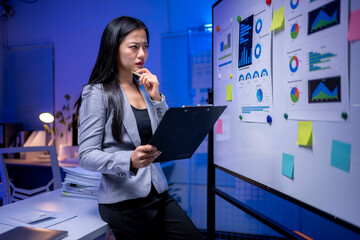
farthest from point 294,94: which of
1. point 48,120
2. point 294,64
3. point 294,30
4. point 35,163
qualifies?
point 48,120

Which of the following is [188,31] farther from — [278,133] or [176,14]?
[278,133]

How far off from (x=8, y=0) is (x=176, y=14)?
7.65 ft

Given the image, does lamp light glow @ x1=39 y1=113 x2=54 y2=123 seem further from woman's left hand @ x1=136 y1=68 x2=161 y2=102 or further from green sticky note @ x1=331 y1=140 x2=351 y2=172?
green sticky note @ x1=331 y1=140 x2=351 y2=172

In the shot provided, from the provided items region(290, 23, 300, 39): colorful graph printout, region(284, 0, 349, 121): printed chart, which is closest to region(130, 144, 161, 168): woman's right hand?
region(284, 0, 349, 121): printed chart

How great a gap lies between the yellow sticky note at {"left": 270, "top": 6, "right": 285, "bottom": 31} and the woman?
1.80ft

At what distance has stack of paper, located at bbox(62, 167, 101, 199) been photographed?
1.40 metres

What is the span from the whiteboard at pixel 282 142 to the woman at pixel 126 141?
0.38m

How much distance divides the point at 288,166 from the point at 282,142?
0.29ft

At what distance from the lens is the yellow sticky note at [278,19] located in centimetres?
102

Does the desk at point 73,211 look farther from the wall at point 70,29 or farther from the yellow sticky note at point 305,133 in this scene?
the wall at point 70,29

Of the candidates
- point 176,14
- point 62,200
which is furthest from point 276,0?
point 176,14

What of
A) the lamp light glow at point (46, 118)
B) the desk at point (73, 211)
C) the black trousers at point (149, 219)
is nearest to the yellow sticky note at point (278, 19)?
the black trousers at point (149, 219)

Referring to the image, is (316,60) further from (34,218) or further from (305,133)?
(34,218)

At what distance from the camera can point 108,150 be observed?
1.17m
